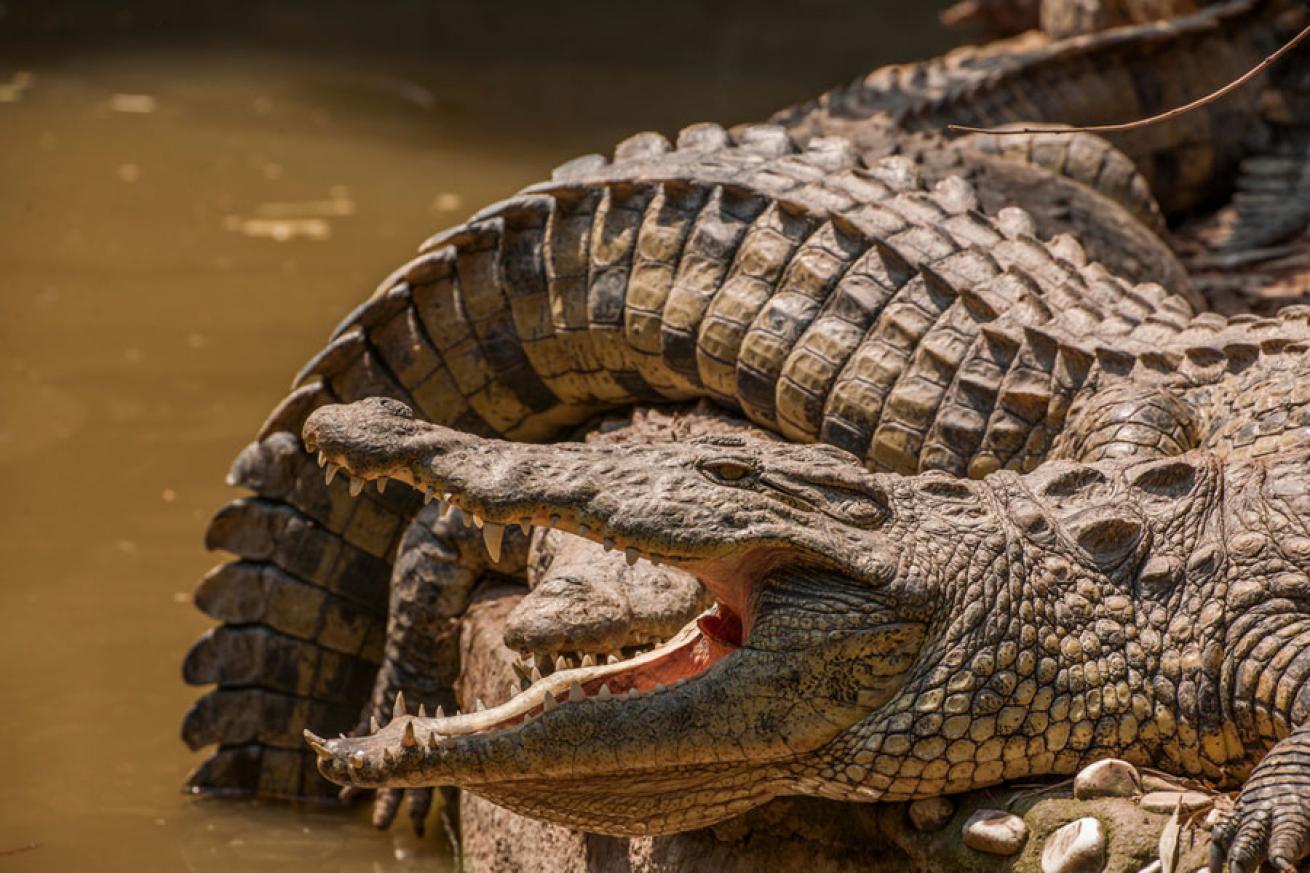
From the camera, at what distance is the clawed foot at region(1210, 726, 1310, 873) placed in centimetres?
231

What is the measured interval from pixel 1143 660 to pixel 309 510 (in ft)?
8.15

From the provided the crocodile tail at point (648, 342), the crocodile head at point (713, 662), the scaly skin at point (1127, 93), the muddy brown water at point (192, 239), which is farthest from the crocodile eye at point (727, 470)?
the scaly skin at point (1127, 93)

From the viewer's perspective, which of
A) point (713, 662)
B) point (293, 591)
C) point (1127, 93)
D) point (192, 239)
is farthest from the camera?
point (192, 239)

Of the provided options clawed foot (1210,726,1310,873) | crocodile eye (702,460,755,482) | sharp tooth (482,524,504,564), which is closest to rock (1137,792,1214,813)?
clawed foot (1210,726,1310,873)

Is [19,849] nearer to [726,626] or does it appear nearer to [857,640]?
[726,626]

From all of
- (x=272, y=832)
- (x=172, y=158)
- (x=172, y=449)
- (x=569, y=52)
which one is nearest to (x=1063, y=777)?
(x=272, y=832)

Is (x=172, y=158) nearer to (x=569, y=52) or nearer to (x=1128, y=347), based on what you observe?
(x=569, y=52)

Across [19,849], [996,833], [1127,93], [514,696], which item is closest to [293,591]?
[19,849]

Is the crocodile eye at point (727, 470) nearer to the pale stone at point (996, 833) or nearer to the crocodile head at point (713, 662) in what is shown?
the crocodile head at point (713, 662)

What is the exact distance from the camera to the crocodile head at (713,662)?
2602 mm

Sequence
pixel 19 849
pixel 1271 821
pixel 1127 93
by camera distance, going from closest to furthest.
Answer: pixel 1271 821 < pixel 19 849 < pixel 1127 93

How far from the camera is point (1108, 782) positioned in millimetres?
2600

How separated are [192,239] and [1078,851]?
6456mm

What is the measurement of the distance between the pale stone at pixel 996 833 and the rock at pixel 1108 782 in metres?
0.11
